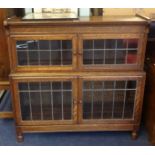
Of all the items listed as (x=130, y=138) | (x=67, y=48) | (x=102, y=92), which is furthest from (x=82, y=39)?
(x=130, y=138)

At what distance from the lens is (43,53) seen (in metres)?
1.41

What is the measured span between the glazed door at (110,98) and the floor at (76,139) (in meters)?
0.18

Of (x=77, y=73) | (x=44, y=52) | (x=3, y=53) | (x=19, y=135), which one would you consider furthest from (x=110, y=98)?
(x=3, y=53)

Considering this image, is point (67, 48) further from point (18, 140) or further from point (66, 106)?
point (18, 140)

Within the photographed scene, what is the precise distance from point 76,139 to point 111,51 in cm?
73

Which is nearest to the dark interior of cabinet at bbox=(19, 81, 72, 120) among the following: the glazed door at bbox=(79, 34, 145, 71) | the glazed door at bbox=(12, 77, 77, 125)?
the glazed door at bbox=(12, 77, 77, 125)

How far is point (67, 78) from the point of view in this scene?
1.44 metres

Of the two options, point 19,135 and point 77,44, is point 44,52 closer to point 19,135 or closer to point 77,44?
point 77,44

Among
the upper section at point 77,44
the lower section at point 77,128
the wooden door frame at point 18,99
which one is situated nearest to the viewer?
the upper section at point 77,44

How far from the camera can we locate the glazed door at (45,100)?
1467 mm

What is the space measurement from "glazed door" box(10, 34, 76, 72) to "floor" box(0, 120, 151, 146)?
0.58m

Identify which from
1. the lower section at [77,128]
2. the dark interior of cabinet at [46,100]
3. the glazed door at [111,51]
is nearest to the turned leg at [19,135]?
the lower section at [77,128]

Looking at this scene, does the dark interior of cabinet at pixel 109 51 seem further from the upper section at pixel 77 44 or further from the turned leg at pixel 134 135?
the turned leg at pixel 134 135

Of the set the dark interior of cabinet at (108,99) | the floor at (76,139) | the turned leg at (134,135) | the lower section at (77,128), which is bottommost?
the floor at (76,139)
